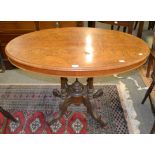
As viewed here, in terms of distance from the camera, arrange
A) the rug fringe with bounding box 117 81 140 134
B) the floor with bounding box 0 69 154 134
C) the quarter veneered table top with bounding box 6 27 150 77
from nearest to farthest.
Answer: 1. the quarter veneered table top with bounding box 6 27 150 77
2. the rug fringe with bounding box 117 81 140 134
3. the floor with bounding box 0 69 154 134

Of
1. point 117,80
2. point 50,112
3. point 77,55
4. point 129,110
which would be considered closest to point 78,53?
point 77,55

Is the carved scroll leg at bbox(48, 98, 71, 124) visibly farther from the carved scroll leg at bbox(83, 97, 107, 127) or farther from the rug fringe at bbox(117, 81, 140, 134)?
the rug fringe at bbox(117, 81, 140, 134)

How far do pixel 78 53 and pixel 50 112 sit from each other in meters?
0.89

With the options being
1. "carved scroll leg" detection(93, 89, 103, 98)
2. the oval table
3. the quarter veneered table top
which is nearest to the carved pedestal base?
the oval table

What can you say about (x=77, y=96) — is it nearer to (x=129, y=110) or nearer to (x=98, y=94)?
(x=98, y=94)

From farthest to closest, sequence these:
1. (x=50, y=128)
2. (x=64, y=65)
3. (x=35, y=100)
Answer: (x=35, y=100) → (x=50, y=128) → (x=64, y=65)

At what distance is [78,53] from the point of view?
146 cm

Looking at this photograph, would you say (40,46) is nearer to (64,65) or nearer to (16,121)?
(64,65)

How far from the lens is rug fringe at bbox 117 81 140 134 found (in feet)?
6.15

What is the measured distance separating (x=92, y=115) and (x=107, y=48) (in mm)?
740

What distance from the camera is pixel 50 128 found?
6.22 ft

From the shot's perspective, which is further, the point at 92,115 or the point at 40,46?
the point at 92,115

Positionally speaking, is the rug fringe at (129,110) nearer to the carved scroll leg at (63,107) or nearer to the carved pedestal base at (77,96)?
the carved pedestal base at (77,96)
